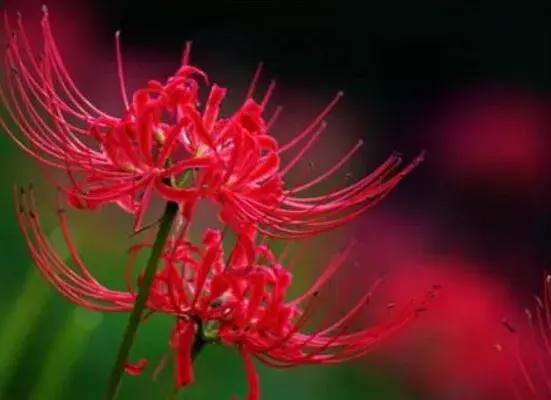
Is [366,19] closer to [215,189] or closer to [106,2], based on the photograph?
[106,2]

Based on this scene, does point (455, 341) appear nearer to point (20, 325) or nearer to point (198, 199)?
point (20, 325)

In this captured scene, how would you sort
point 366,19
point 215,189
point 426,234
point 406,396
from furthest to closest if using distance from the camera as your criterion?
point 366,19 → point 426,234 → point 406,396 → point 215,189

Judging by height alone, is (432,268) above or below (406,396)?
above

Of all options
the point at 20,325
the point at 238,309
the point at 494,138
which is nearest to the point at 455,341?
the point at 494,138

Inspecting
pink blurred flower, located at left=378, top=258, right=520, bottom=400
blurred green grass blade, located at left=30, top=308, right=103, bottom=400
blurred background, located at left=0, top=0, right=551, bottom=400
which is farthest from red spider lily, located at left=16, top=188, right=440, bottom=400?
pink blurred flower, located at left=378, top=258, right=520, bottom=400

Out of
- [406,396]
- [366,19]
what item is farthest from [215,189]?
[366,19]

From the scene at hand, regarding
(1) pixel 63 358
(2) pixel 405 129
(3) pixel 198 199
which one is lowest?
(1) pixel 63 358
